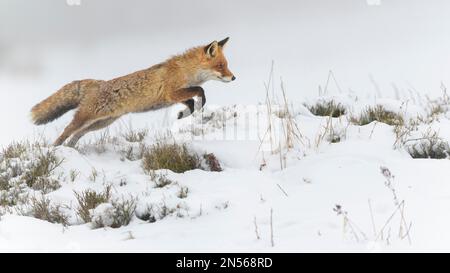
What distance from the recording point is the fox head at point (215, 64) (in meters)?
8.90

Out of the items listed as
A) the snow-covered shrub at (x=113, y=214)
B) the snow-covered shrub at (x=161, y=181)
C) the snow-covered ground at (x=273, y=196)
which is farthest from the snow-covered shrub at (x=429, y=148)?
the snow-covered shrub at (x=113, y=214)

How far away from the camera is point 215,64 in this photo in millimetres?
8922

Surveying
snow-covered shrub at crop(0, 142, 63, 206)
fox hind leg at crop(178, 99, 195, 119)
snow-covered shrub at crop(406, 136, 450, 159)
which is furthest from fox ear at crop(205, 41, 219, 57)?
snow-covered shrub at crop(406, 136, 450, 159)

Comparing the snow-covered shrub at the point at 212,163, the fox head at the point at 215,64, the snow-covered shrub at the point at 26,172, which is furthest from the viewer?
the fox head at the point at 215,64

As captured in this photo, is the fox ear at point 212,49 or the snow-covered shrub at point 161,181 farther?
the fox ear at point 212,49

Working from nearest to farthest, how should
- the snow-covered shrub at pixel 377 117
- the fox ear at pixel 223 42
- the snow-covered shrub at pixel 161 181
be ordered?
the snow-covered shrub at pixel 161 181, the snow-covered shrub at pixel 377 117, the fox ear at pixel 223 42

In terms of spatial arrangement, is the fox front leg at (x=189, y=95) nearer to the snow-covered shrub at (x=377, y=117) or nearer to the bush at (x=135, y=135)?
the bush at (x=135, y=135)

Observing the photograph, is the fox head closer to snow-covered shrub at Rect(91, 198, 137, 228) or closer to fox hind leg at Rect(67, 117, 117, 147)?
fox hind leg at Rect(67, 117, 117, 147)

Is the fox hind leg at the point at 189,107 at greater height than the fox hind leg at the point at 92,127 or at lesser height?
greater

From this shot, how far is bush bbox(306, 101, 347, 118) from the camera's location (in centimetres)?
916

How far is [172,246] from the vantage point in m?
4.52

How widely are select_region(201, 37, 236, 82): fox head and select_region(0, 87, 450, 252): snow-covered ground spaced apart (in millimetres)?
1123

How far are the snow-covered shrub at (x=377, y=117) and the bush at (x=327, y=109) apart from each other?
67 cm
